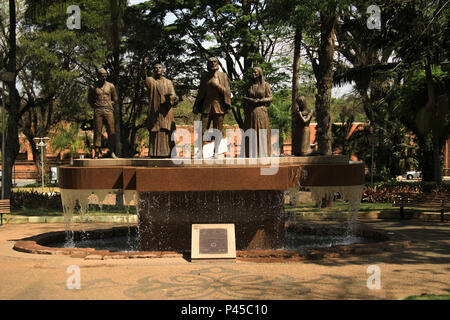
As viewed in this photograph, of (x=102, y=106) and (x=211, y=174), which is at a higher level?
(x=102, y=106)

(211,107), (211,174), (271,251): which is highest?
(211,107)

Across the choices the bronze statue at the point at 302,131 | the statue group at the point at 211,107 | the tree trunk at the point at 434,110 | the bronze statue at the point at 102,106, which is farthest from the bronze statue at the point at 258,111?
the tree trunk at the point at 434,110

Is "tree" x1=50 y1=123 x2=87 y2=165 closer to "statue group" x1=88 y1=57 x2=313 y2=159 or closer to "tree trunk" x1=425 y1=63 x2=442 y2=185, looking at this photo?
"tree trunk" x1=425 y1=63 x2=442 y2=185

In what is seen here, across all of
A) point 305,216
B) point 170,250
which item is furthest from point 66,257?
point 305,216

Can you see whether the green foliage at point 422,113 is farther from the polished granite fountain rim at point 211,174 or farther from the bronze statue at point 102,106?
the bronze statue at point 102,106

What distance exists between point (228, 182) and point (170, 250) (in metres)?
1.90

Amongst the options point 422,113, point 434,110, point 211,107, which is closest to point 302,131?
point 211,107

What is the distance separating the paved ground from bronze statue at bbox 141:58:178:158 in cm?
288

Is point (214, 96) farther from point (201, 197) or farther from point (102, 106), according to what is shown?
point (102, 106)

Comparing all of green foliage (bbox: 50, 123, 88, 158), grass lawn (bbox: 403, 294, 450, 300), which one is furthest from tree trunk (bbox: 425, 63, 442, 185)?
green foliage (bbox: 50, 123, 88, 158)

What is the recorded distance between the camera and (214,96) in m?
10.9

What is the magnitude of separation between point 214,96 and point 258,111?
3.20 feet

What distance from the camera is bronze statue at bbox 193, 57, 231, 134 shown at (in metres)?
10.8

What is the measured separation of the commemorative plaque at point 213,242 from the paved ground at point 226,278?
8.7 inches
